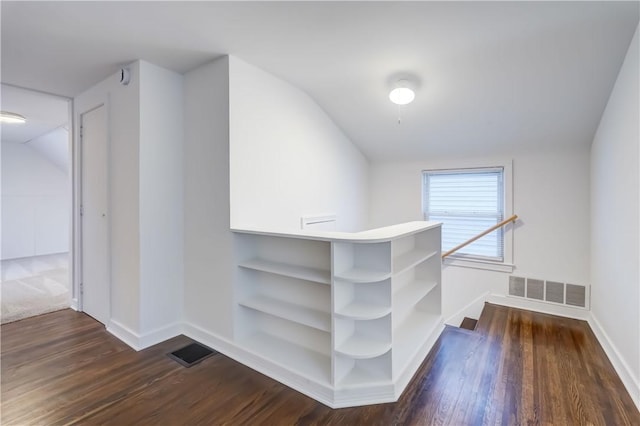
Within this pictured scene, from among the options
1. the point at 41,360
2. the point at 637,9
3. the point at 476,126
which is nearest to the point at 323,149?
the point at 476,126

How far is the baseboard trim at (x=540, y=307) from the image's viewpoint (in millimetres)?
3172

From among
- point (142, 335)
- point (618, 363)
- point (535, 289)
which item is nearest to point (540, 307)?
point (535, 289)

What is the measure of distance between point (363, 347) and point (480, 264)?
250cm

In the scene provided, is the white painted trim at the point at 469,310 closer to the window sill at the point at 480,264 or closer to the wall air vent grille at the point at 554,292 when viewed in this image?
the window sill at the point at 480,264

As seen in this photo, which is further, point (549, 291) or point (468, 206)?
point (468, 206)

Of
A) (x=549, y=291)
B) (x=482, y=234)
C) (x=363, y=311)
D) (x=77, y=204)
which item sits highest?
(x=77, y=204)

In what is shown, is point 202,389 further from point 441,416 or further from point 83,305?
point 83,305

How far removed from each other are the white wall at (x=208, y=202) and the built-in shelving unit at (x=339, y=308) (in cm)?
17

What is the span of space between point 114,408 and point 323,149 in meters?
2.81

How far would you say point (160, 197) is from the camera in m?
2.62

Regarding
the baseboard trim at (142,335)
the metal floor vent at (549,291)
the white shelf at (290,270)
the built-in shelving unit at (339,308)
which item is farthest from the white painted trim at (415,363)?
the baseboard trim at (142,335)

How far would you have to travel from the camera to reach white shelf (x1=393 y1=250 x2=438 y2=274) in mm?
2141

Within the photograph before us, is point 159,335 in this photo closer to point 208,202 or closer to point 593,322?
point 208,202

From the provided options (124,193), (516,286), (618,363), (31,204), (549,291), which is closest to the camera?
(618,363)
